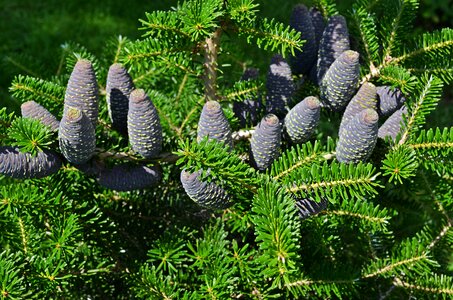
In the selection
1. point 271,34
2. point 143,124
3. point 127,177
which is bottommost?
point 127,177

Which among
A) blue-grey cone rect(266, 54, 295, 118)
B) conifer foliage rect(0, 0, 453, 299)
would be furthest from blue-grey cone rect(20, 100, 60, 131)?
blue-grey cone rect(266, 54, 295, 118)

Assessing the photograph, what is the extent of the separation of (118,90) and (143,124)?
10 cm

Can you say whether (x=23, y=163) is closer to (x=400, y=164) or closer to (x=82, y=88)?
(x=82, y=88)

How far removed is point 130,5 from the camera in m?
2.74

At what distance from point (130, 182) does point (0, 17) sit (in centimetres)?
212

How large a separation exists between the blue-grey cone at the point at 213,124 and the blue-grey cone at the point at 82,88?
152mm

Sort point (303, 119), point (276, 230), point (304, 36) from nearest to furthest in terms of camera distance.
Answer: point (276, 230) < point (303, 119) < point (304, 36)

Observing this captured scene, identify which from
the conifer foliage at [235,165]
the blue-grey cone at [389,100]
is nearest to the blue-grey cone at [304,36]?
the conifer foliage at [235,165]

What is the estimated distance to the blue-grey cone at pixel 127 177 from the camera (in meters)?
0.82

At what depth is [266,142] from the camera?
75 cm

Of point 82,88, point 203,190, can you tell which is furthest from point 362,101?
point 82,88

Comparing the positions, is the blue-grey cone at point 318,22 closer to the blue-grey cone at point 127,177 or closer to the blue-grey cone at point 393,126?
the blue-grey cone at point 393,126

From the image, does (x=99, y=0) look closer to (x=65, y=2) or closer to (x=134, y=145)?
(x=65, y=2)

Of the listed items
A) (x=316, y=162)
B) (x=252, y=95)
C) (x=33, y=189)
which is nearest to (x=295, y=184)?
(x=316, y=162)
